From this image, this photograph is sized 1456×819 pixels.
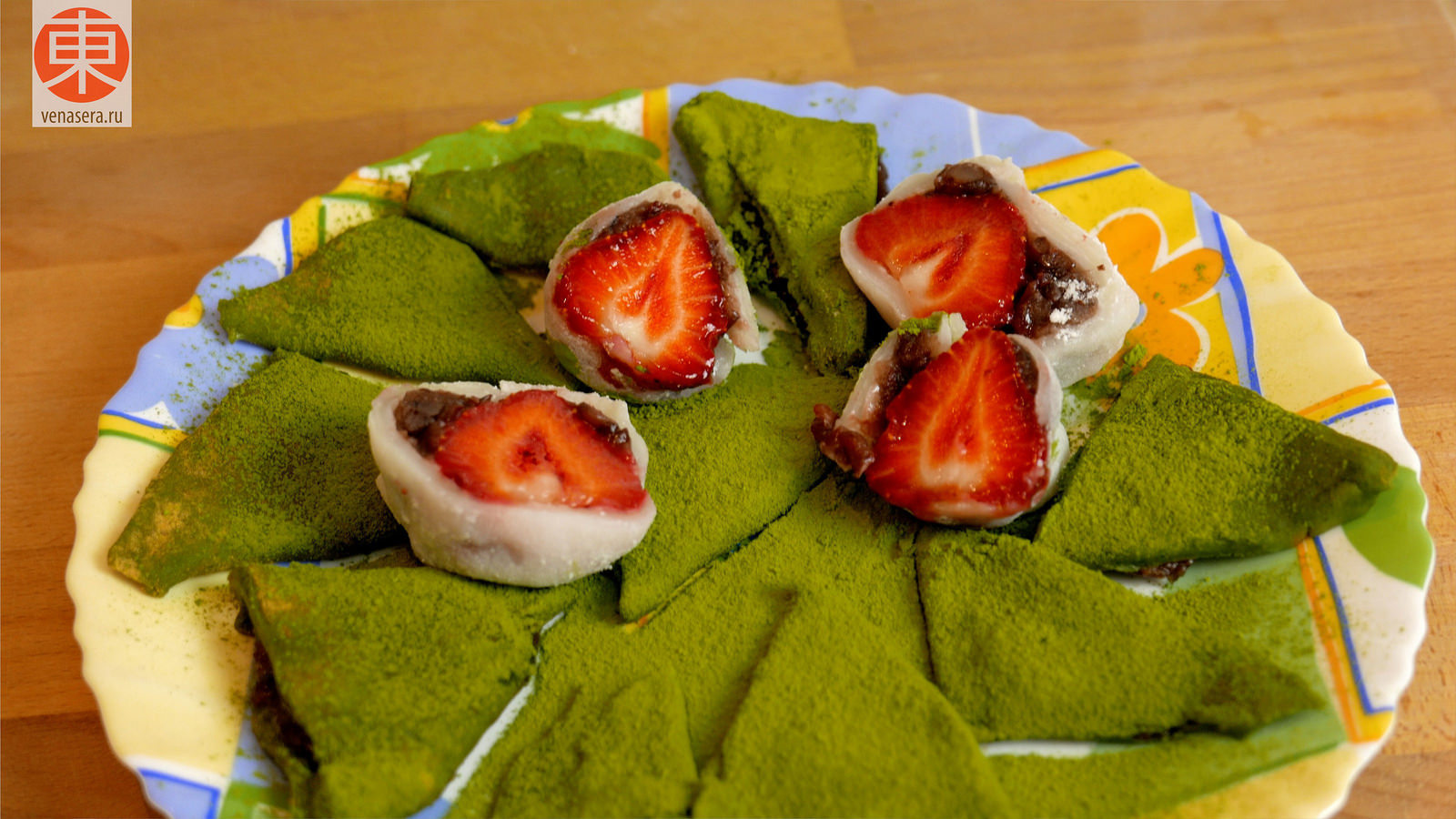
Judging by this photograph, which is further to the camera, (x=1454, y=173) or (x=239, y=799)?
(x=1454, y=173)

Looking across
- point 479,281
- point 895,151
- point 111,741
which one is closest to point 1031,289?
point 895,151

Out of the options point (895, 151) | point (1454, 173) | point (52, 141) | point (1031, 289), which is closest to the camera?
point (1031, 289)

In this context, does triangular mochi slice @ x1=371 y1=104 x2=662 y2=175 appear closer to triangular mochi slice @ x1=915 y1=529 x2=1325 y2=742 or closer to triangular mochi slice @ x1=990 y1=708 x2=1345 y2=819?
triangular mochi slice @ x1=915 y1=529 x2=1325 y2=742

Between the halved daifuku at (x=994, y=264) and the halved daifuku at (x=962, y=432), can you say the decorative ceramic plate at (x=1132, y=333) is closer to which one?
the halved daifuku at (x=994, y=264)

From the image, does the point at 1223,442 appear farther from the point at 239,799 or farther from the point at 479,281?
the point at 239,799

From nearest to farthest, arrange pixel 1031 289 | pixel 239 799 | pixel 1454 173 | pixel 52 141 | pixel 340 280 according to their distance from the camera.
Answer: pixel 239 799, pixel 1031 289, pixel 340 280, pixel 1454 173, pixel 52 141

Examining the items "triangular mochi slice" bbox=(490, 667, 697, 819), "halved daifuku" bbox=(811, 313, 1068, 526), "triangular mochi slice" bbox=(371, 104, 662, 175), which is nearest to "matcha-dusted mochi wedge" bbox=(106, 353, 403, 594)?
"triangular mochi slice" bbox=(490, 667, 697, 819)
